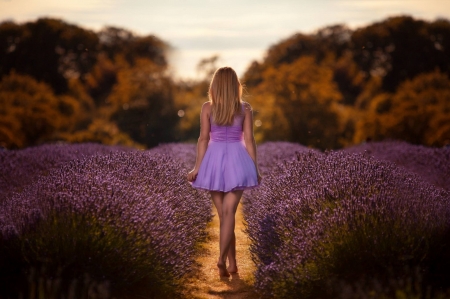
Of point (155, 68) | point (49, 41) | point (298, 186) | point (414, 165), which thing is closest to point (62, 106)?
point (155, 68)

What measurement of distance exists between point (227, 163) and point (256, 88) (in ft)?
83.1

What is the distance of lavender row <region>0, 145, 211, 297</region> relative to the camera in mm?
4996

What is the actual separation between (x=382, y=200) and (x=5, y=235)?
2.83m

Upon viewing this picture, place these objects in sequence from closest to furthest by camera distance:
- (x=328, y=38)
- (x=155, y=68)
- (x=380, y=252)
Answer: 1. (x=380, y=252)
2. (x=155, y=68)
3. (x=328, y=38)

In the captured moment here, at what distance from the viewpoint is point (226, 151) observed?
20.2 feet

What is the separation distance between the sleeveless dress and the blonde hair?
10cm

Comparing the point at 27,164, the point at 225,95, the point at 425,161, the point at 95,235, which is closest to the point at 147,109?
the point at 27,164

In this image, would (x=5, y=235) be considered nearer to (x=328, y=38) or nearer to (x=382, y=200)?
(x=382, y=200)

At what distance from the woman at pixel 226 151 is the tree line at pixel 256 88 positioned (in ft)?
29.2

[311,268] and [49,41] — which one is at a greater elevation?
[49,41]

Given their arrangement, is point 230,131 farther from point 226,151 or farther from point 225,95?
point 225,95

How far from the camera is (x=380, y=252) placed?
16.4 feet

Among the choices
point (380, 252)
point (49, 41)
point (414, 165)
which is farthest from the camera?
point (49, 41)

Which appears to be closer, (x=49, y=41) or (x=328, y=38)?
(x=49, y=41)
